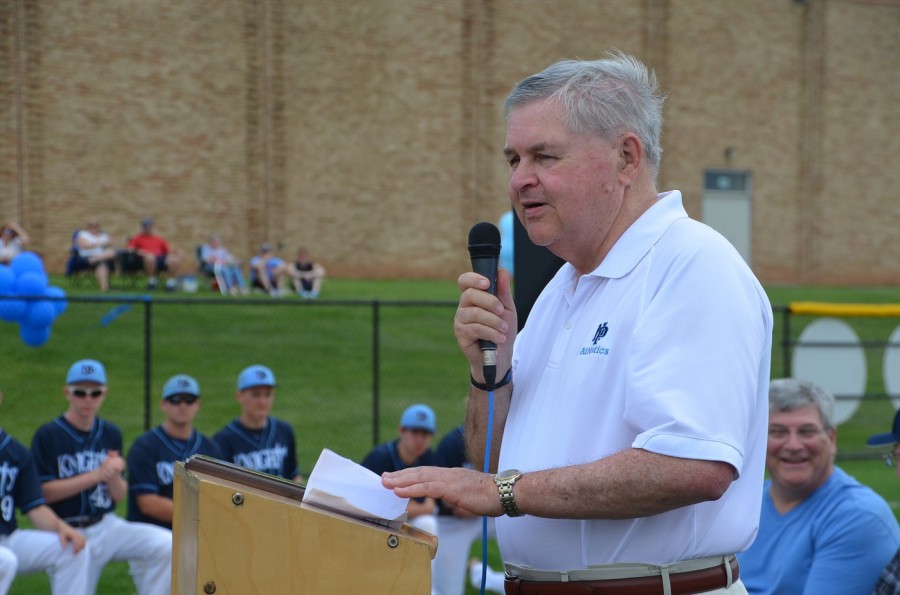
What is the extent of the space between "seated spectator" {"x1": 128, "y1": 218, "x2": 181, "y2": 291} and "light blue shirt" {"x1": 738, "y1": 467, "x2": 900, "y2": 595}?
18332 millimetres

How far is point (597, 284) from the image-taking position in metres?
2.33

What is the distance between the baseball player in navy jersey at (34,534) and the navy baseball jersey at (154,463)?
0.65m

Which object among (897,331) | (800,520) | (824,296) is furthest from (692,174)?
(800,520)

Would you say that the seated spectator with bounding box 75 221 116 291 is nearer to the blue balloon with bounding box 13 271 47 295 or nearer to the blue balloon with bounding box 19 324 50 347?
the blue balloon with bounding box 19 324 50 347

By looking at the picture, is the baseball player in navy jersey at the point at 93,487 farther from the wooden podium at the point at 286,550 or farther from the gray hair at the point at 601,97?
the gray hair at the point at 601,97

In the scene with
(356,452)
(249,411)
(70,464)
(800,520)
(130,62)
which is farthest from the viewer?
(130,62)

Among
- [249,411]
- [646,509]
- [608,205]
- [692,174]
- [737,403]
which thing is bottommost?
[249,411]

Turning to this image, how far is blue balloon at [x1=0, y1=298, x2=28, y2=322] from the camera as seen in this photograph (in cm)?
1021

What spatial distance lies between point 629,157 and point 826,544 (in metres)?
2.64

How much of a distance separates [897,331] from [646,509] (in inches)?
495

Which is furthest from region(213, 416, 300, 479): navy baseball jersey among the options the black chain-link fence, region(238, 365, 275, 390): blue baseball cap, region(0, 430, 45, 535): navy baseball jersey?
the black chain-link fence

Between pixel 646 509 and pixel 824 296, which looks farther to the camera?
pixel 824 296

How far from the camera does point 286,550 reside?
1.94 meters

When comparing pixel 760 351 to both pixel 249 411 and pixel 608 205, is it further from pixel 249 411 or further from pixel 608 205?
pixel 249 411
